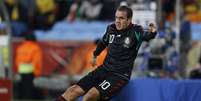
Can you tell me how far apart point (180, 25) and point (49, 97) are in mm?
3873

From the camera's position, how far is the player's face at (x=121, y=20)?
491 inches

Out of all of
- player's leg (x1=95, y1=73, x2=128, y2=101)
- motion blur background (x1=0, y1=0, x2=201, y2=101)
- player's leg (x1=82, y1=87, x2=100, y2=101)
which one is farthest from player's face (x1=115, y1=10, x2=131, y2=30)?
motion blur background (x1=0, y1=0, x2=201, y2=101)

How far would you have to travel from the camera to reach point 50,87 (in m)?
21.1

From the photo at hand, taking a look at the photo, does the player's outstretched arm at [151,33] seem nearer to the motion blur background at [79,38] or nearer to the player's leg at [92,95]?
the player's leg at [92,95]

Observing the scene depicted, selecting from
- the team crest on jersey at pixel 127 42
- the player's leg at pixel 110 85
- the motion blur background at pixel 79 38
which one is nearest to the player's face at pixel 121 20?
the team crest on jersey at pixel 127 42

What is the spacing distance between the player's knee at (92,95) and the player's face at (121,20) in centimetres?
98

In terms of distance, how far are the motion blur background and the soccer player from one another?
10.1 ft

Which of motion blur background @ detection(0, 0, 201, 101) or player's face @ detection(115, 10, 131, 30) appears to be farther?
motion blur background @ detection(0, 0, 201, 101)

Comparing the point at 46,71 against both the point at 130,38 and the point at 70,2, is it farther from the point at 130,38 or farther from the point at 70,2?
the point at 130,38

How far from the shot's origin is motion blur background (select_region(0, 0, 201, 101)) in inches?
733

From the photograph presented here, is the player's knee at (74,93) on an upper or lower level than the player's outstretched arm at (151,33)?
lower

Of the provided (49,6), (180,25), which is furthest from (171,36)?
(49,6)

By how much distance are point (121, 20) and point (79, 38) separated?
9568 millimetres

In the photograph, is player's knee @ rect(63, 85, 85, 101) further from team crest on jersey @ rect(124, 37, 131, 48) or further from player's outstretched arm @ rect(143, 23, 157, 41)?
player's outstretched arm @ rect(143, 23, 157, 41)
